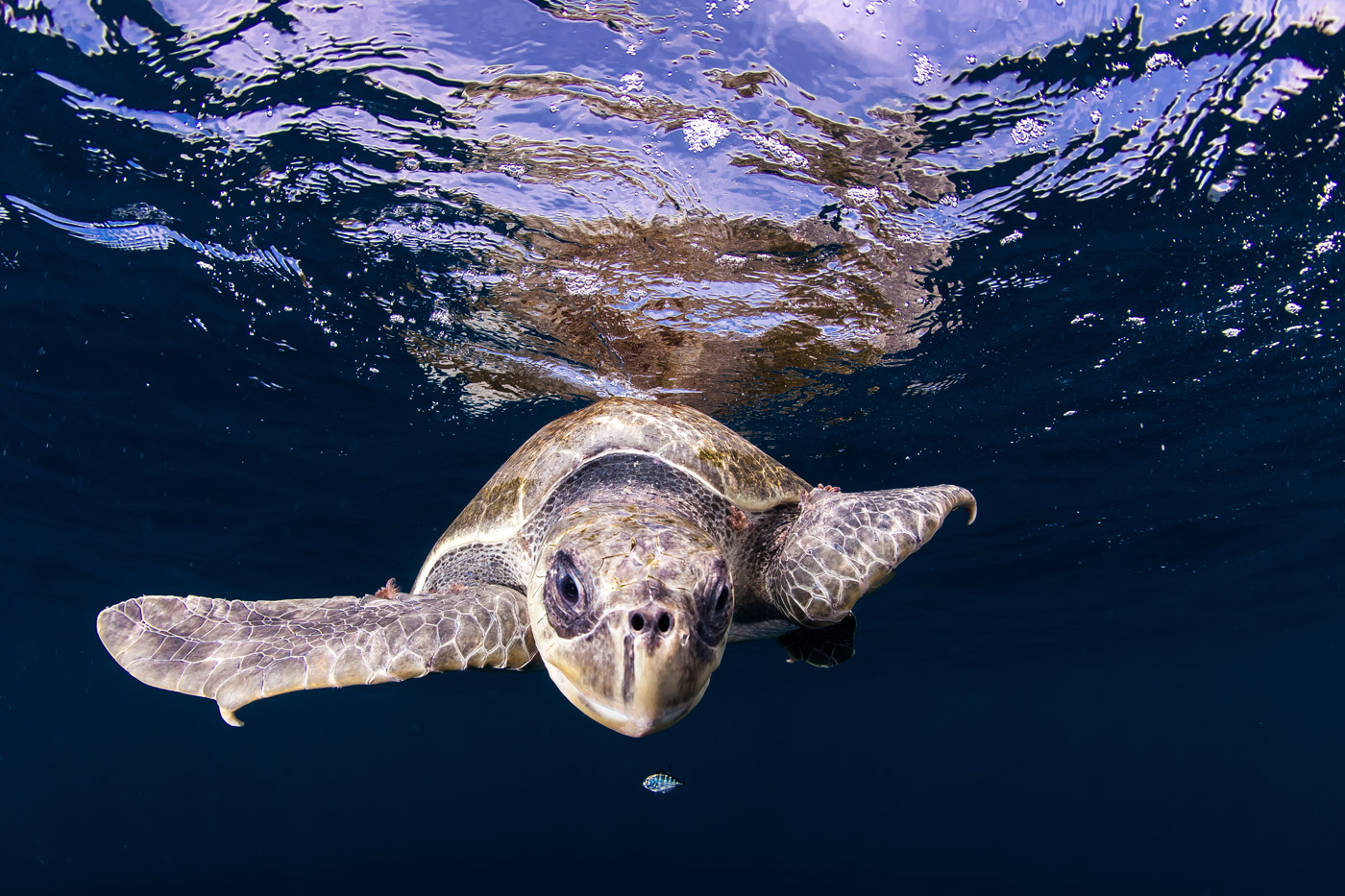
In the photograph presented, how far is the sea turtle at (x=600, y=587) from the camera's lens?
2.72 m

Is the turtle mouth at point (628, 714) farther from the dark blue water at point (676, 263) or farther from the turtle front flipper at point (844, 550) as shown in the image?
the dark blue water at point (676, 263)

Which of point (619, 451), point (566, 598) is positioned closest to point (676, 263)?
point (619, 451)

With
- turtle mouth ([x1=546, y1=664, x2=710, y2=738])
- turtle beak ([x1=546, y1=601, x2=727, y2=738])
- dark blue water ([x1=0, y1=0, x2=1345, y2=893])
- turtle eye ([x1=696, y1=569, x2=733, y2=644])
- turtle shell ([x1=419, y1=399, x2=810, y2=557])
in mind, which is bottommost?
turtle mouth ([x1=546, y1=664, x2=710, y2=738])

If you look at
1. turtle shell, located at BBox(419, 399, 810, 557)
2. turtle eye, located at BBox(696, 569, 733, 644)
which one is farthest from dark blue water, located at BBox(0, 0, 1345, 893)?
turtle eye, located at BBox(696, 569, 733, 644)

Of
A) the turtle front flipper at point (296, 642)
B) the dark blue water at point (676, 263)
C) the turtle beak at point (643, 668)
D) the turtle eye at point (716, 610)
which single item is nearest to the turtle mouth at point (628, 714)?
the turtle beak at point (643, 668)

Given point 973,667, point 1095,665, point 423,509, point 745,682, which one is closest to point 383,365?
point 423,509

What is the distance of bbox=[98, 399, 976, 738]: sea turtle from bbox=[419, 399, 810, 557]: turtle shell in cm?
2

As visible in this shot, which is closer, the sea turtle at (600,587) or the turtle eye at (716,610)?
the sea turtle at (600,587)

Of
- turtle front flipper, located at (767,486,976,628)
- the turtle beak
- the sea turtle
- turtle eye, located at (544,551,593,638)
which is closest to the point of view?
the turtle beak

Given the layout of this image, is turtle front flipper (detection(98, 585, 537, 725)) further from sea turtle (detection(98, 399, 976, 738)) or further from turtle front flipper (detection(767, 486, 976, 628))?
turtle front flipper (detection(767, 486, 976, 628))

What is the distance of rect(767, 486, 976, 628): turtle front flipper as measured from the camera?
408 centimetres

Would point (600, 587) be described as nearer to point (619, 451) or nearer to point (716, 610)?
point (716, 610)

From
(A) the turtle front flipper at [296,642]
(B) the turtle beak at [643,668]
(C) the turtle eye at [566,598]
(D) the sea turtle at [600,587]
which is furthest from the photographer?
(A) the turtle front flipper at [296,642]

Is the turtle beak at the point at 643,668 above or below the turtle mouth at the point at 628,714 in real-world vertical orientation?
above
